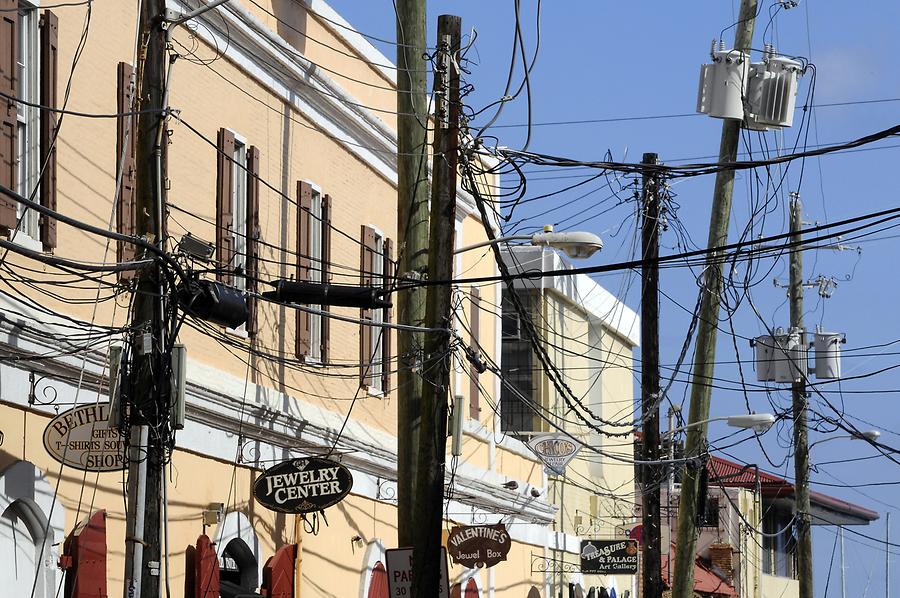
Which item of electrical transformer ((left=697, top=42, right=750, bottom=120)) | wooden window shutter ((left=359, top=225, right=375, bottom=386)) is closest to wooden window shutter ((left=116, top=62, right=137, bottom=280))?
wooden window shutter ((left=359, top=225, right=375, bottom=386))

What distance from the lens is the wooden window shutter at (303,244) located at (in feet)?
72.6

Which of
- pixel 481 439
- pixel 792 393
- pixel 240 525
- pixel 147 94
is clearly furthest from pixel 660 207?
pixel 147 94

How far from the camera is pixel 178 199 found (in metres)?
18.9

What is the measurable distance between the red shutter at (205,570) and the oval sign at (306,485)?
0.90 metres

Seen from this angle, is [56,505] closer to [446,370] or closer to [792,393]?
[446,370]

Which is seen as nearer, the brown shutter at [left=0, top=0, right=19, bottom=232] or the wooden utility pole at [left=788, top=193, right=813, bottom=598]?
the brown shutter at [left=0, top=0, right=19, bottom=232]

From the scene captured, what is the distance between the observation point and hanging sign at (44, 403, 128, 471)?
15.0m

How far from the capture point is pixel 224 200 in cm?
1998

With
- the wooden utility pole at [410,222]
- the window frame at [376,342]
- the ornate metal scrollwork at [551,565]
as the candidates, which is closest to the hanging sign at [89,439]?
the wooden utility pole at [410,222]

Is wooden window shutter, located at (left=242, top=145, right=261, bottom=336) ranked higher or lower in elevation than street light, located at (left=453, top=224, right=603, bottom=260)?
higher

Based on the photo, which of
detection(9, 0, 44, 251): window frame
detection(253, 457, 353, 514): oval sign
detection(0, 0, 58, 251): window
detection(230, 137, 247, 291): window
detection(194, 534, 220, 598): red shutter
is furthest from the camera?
detection(230, 137, 247, 291): window

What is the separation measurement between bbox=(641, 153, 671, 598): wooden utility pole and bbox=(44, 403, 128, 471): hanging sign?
14032mm

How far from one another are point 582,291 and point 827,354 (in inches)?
242

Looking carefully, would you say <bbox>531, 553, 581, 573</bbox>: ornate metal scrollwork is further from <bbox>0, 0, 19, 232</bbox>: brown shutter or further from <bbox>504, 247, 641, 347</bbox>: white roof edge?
<bbox>0, 0, 19, 232</bbox>: brown shutter
